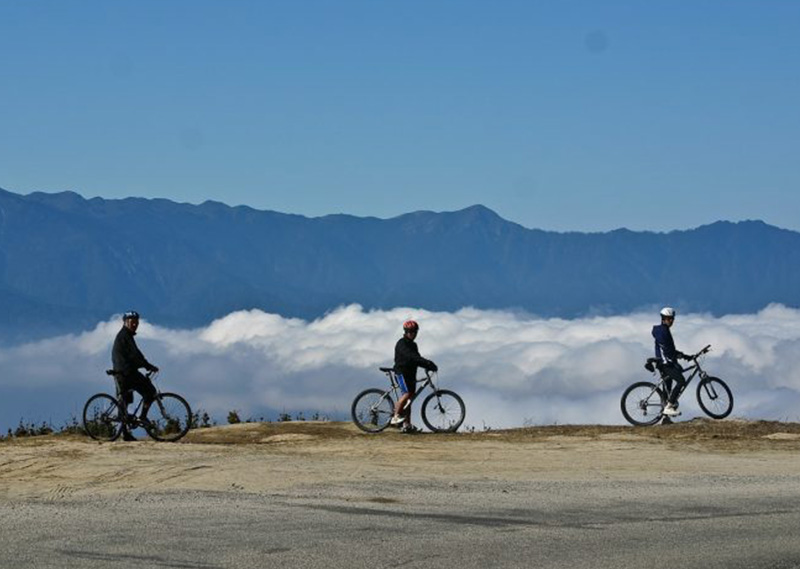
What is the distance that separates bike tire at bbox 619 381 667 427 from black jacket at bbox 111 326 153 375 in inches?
358

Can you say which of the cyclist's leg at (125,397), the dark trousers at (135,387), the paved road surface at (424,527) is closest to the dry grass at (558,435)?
the cyclist's leg at (125,397)

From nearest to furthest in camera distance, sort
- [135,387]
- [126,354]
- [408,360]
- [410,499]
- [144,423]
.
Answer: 1. [410,499]
2. [126,354]
3. [135,387]
4. [144,423]
5. [408,360]

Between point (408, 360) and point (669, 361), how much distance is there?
5.18m

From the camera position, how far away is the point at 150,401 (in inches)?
1001

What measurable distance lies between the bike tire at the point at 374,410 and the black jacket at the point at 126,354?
4.02 metres

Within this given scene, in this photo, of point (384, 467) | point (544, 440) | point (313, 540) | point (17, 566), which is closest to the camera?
point (17, 566)

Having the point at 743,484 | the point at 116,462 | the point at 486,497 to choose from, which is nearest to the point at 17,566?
the point at 486,497

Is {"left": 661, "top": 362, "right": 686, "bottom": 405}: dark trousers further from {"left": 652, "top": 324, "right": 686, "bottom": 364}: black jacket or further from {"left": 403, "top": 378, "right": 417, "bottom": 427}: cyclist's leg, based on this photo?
{"left": 403, "top": 378, "right": 417, "bottom": 427}: cyclist's leg

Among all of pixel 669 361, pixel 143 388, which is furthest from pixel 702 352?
pixel 143 388

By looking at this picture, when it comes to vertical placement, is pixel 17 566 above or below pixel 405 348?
below

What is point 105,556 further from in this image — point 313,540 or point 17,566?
point 313,540

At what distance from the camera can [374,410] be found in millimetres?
26969

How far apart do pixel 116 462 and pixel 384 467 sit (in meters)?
3.85

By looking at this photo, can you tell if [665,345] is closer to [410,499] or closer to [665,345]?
[665,345]
